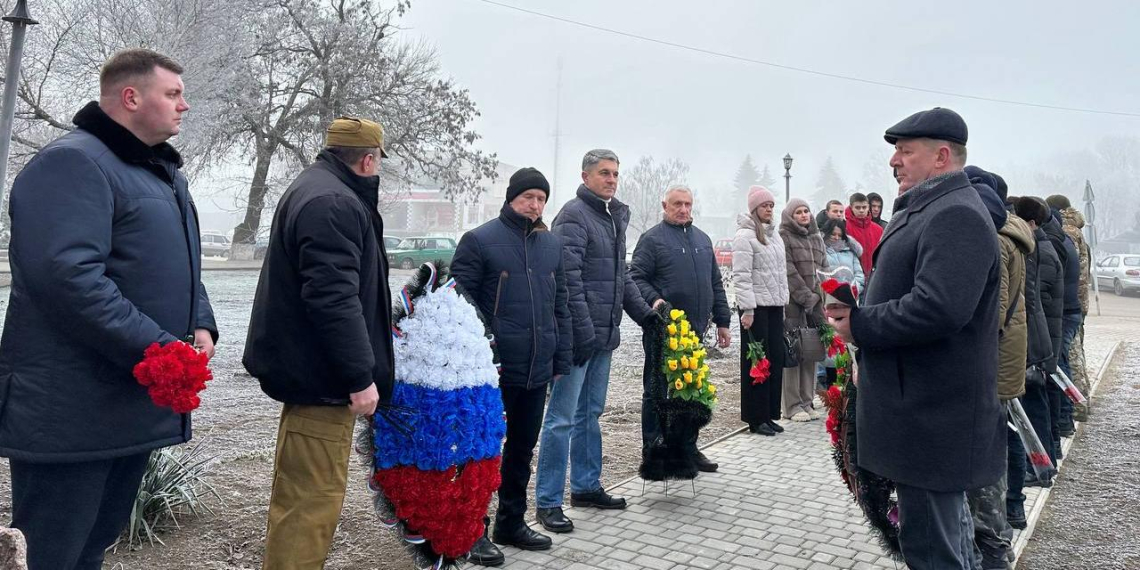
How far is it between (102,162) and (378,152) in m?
1.03

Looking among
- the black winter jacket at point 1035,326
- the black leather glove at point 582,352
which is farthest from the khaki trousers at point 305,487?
the black winter jacket at point 1035,326

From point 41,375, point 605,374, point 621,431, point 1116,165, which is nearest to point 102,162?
point 41,375

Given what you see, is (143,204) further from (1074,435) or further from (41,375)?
(1074,435)

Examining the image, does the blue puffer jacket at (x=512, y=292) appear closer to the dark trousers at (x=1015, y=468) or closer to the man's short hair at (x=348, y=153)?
the man's short hair at (x=348, y=153)

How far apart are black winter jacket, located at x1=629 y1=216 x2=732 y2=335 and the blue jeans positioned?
3.35ft

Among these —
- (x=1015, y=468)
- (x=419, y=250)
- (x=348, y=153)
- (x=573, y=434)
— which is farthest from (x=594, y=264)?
(x=419, y=250)

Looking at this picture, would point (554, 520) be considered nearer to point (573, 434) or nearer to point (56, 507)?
point (573, 434)

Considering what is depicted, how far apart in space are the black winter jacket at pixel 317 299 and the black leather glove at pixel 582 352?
1836 millimetres

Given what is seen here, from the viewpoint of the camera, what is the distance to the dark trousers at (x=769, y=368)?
24.5 feet

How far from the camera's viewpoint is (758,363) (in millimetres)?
7098

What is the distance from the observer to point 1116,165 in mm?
98188

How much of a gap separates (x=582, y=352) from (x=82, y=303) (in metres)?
2.88

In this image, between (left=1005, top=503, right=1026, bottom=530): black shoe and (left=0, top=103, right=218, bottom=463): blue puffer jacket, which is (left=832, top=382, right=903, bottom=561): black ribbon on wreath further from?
(left=0, top=103, right=218, bottom=463): blue puffer jacket

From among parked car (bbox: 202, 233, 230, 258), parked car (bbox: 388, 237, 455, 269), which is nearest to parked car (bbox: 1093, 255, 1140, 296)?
parked car (bbox: 388, 237, 455, 269)
